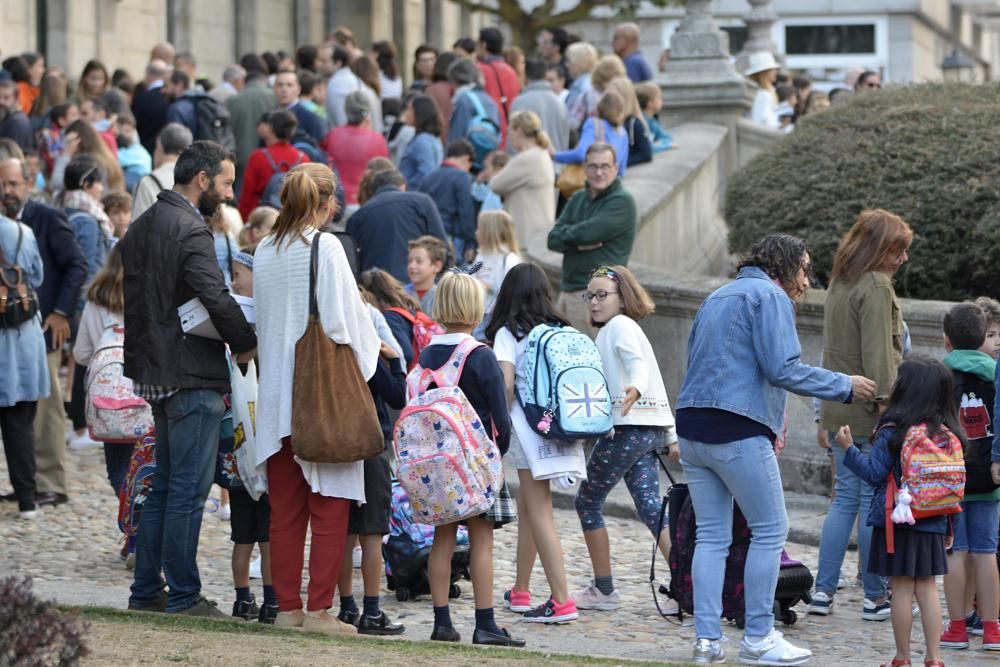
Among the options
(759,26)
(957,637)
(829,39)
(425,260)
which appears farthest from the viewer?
(829,39)

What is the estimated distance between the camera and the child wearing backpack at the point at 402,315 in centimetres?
877

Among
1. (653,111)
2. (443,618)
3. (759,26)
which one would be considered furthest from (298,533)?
(759,26)

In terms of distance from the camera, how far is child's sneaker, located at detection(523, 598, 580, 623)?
8156mm

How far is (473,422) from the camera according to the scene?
24.5ft

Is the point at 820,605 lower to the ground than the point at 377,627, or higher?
lower

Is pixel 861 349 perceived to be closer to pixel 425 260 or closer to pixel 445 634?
pixel 445 634

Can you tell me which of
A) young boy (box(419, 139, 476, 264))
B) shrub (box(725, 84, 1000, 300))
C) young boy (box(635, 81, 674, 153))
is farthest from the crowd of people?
young boy (box(635, 81, 674, 153))

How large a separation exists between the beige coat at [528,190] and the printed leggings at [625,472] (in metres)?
5.26

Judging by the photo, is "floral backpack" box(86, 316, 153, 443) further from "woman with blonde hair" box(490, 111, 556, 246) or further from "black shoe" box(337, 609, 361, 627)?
"woman with blonde hair" box(490, 111, 556, 246)

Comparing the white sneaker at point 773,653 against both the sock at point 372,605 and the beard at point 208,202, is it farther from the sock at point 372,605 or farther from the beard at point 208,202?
the beard at point 208,202

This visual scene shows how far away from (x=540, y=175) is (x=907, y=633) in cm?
711

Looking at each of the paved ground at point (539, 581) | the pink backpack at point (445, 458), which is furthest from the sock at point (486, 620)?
the pink backpack at point (445, 458)

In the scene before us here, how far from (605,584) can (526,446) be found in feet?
2.75

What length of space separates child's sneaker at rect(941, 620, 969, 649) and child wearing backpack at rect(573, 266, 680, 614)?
126 centimetres
